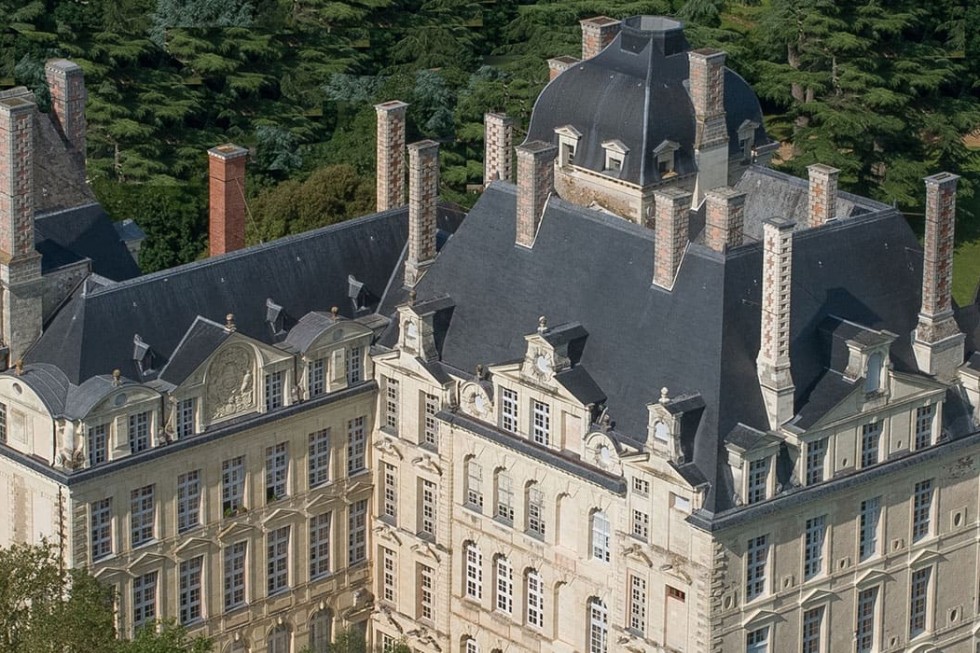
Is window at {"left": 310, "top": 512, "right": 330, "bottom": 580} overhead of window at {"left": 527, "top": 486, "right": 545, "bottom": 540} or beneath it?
beneath

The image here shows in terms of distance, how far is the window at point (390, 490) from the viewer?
351 ft

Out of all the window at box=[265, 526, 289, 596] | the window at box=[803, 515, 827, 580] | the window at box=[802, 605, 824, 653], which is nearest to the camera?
the window at box=[803, 515, 827, 580]

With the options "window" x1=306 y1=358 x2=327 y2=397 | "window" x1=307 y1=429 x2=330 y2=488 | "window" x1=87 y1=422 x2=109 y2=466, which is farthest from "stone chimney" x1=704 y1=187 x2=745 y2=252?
"window" x1=87 y1=422 x2=109 y2=466

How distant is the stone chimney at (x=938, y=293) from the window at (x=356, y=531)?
20.8 m

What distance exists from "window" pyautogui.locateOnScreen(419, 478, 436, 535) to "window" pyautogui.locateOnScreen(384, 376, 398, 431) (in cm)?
232

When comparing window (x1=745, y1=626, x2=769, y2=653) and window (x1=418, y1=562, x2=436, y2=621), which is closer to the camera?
window (x1=745, y1=626, x2=769, y2=653)

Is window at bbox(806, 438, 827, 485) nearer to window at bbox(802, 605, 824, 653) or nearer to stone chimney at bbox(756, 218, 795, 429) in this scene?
stone chimney at bbox(756, 218, 795, 429)

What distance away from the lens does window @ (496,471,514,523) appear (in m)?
102

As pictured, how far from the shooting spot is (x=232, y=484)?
103188mm

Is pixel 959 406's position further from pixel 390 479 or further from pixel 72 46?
pixel 72 46

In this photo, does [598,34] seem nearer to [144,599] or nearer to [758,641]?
[758,641]

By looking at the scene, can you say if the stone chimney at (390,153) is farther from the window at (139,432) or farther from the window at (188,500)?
the window at (139,432)

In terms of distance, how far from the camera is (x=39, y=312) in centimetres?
10106

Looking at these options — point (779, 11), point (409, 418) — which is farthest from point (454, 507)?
point (779, 11)
